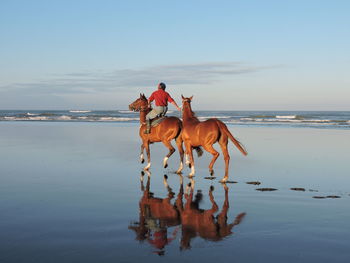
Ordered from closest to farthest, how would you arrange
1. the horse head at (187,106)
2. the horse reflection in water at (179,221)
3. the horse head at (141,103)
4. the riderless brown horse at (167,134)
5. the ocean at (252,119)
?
the horse reflection in water at (179,221) → the horse head at (187,106) → the riderless brown horse at (167,134) → the horse head at (141,103) → the ocean at (252,119)

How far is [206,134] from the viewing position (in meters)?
11.9

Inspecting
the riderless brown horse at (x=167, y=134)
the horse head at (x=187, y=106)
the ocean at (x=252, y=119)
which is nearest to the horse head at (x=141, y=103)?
the riderless brown horse at (x=167, y=134)

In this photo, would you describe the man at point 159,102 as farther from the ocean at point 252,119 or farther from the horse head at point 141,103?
the ocean at point 252,119

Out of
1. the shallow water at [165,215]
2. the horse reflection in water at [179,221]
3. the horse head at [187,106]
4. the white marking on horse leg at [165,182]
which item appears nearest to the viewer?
the shallow water at [165,215]

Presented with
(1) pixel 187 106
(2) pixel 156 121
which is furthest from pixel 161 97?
(1) pixel 187 106

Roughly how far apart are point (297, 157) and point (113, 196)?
9.29 metres

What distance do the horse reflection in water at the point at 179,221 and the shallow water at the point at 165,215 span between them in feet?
0.05

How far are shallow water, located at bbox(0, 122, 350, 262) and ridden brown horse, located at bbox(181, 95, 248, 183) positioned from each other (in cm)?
74

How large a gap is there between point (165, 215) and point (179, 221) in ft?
1.56

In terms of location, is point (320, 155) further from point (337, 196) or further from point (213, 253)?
point (213, 253)

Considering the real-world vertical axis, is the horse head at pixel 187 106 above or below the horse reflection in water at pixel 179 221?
above

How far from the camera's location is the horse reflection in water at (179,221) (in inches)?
240

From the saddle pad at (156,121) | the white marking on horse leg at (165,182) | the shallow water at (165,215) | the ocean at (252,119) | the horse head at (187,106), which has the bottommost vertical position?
the ocean at (252,119)

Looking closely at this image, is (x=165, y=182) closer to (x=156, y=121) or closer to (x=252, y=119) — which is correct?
(x=156, y=121)
